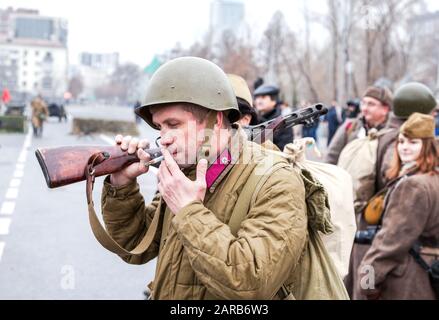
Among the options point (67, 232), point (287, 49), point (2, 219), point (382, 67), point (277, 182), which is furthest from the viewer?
point (287, 49)

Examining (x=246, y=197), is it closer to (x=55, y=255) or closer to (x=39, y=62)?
(x=55, y=255)

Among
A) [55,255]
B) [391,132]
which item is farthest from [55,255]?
[391,132]

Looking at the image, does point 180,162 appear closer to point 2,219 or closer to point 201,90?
point 201,90

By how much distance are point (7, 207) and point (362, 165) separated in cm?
625

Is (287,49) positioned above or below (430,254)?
above

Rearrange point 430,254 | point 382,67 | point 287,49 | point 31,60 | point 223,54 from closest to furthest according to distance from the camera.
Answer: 1. point 430,254
2. point 382,67
3. point 287,49
4. point 223,54
5. point 31,60

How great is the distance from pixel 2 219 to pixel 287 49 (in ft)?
114

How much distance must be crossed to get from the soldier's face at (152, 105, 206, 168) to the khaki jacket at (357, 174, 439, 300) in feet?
6.50

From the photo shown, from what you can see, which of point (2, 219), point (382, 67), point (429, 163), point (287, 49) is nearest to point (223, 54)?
point (287, 49)

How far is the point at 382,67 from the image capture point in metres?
30.7

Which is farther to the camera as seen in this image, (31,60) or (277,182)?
(31,60)

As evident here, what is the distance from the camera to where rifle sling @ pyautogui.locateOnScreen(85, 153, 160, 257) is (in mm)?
2234

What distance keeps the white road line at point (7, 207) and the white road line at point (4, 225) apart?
505mm

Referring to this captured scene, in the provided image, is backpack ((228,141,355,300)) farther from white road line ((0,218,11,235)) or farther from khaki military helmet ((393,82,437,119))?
white road line ((0,218,11,235))
